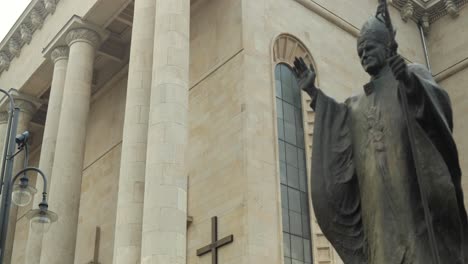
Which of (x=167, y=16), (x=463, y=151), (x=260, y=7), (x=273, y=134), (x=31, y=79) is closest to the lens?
(x=167, y=16)

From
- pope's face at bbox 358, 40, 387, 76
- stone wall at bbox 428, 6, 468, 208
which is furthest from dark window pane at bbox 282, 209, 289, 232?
pope's face at bbox 358, 40, 387, 76

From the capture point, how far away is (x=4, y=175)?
9.28 meters

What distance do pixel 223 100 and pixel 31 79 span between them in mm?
10046

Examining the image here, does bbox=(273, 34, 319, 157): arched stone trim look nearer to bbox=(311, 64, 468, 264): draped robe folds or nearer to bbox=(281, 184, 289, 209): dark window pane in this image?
bbox=(281, 184, 289, 209): dark window pane

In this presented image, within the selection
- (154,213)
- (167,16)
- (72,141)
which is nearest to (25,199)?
(154,213)

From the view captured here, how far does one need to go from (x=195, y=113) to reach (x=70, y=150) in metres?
3.74

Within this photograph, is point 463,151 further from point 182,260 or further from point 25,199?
point 25,199

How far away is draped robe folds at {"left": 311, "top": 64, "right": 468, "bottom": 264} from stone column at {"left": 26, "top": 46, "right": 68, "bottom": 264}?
46.5 feet

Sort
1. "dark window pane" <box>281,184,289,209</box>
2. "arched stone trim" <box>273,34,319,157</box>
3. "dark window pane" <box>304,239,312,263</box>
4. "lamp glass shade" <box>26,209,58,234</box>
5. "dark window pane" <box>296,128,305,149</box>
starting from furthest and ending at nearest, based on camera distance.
Result: "arched stone trim" <box>273,34,319,157</box> < "dark window pane" <box>296,128,305,149</box> < "dark window pane" <box>281,184,289,209</box> < "dark window pane" <box>304,239,312,263</box> < "lamp glass shade" <box>26,209,58,234</box>

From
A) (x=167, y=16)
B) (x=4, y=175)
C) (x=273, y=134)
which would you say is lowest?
(x=4, y=175)

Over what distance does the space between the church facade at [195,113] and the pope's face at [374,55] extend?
7.58 m

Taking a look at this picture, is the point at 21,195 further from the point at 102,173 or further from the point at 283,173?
the point at 102,173

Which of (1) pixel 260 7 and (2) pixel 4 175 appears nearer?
(2) pixel 4 175

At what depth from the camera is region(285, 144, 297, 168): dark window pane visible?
15.8 meters
